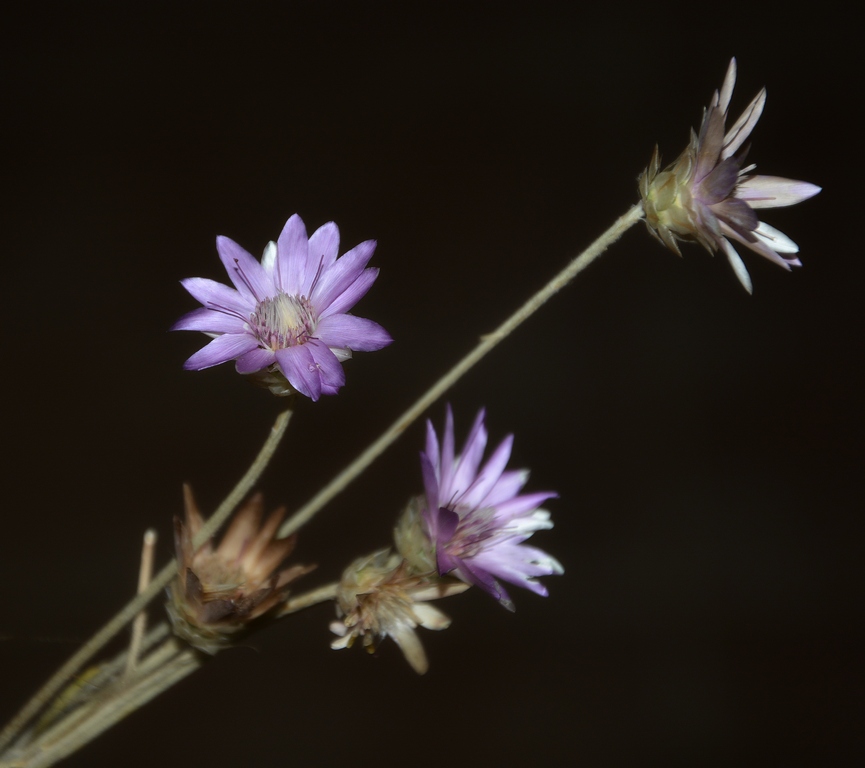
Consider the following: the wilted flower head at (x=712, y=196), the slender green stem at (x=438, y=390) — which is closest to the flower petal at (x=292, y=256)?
the slender green stem at (x=438, y=390)

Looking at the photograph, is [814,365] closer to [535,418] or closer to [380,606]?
[535,418]

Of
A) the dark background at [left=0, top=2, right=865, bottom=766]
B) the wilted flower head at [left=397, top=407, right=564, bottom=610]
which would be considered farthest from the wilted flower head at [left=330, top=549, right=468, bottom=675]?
the dark background at [left=0, top=2, right=865, bottom=766]

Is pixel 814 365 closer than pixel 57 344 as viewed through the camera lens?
No

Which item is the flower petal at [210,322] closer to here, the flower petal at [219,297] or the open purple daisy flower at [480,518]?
the flower petal at [219,297]

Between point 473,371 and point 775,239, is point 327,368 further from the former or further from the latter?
point 473,371

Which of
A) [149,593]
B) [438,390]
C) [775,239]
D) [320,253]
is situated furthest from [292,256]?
[775,239]

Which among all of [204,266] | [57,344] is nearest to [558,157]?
[204,266]
